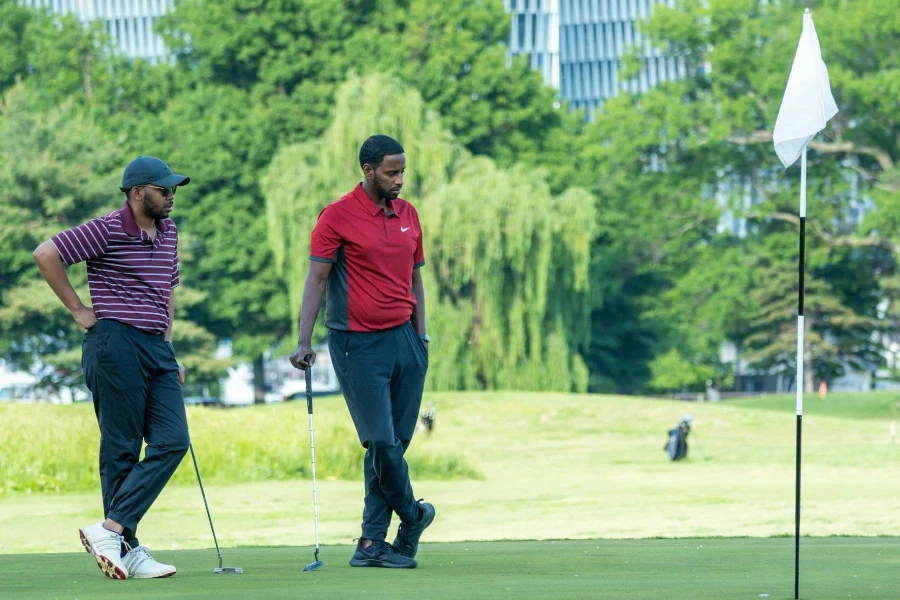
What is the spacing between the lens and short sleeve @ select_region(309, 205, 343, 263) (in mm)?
7098

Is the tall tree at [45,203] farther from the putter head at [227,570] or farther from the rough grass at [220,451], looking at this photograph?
the putter head at [227,570]

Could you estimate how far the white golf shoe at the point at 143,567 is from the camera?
21.9ft

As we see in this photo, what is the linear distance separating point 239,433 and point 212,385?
2897cm

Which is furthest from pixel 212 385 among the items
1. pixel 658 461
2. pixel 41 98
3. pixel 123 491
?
pixel 123 491

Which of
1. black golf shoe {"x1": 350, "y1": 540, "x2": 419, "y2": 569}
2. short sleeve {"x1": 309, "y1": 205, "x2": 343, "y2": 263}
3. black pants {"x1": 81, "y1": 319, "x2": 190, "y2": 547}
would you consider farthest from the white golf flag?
black pants {"x1": 81, "y1": 319, "x2": 190, "y2": 547}

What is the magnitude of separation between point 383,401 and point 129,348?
1085mm

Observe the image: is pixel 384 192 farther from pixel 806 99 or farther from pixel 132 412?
pixel 806 99

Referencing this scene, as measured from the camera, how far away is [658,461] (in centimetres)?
2858

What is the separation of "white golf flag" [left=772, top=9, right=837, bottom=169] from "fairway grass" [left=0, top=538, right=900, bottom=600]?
174cm

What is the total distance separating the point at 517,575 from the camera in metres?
6.57

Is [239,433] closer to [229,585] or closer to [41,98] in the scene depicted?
[229,585]

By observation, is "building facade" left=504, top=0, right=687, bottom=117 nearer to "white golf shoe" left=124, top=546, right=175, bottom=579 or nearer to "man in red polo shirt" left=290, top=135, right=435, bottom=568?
"man in red polo shirt" left=290, top=135, right=435, bottom=568

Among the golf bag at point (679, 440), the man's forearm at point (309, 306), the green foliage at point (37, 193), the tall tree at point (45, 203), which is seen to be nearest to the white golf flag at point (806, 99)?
the man's forearm at point (309, 306)

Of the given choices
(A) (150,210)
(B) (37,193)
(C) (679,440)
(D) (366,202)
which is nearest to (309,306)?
(D) (366,202)
